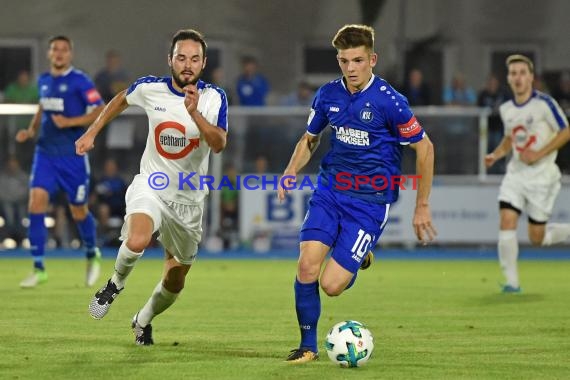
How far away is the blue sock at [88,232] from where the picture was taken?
552 inches

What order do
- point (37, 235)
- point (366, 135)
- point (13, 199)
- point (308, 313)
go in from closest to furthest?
point (308, 313) < point (366, 135) < point (37, 235) < point (13, 199)

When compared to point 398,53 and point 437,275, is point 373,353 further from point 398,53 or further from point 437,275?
point 398,53

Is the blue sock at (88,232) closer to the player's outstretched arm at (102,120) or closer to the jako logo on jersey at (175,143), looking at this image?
the player's outstretched arm at (102,120)

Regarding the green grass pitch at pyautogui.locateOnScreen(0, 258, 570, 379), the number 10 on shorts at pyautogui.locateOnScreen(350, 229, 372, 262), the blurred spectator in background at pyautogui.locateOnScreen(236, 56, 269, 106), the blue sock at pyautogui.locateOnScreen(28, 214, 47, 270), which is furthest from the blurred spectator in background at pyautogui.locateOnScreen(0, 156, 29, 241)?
the number 10 on shorts at pyautogui.locateOnScreen(350, 229, 372, 262)

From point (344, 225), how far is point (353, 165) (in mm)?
416

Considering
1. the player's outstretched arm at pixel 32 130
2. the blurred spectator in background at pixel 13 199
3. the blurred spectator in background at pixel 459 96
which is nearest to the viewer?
the player's outstretched arm at pixel 32 130

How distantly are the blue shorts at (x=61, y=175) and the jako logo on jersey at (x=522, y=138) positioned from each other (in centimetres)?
463

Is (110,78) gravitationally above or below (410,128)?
above

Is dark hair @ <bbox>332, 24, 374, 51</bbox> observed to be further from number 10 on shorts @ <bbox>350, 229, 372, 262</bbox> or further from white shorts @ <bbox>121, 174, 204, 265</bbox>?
white shorts @ <bbox>121, 174, 204, 265</bbox>

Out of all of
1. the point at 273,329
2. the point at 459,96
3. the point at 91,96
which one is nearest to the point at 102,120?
the point at 273,329

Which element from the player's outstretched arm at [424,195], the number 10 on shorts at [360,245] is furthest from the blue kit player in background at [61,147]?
the player's outstretched arm at [424,195]

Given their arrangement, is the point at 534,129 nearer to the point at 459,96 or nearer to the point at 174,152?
the point at 174,152

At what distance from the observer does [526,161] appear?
13586mm

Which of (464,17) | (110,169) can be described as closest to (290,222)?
(110,169)
